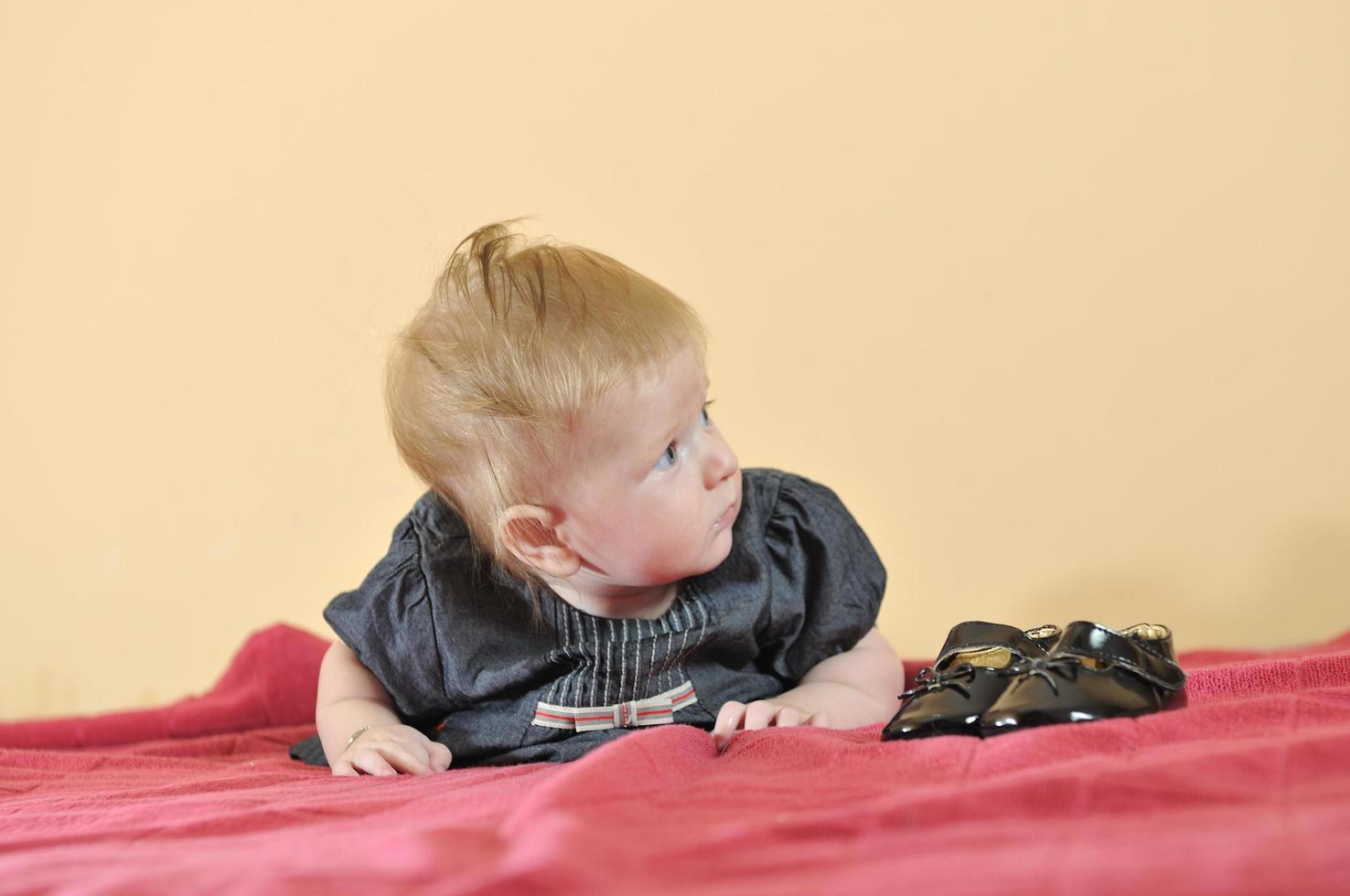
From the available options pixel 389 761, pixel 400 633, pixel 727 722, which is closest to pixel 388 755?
pixel 389 761

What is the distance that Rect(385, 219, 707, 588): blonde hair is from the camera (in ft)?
3.68

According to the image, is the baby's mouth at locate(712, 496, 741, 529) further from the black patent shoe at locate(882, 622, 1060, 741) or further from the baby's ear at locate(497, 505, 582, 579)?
the black patent shoe at locate(882, 622, 1060, 741)

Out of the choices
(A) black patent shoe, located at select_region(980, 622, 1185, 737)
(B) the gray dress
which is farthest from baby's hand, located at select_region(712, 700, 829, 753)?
(A) black patent shoe, located at select_region(980, 622, 1185, 737)

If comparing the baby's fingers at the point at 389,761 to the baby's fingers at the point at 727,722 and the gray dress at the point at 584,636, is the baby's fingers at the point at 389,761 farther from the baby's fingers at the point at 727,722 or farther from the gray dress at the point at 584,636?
the baby's fingers at the point at 727,722

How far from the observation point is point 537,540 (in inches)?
47.3

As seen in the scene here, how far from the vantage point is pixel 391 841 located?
2.12 feet

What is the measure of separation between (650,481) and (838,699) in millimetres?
270

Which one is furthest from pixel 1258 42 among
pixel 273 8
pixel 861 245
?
pixel 273 8

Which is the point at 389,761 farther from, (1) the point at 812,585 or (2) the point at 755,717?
(1) the point at 812,585

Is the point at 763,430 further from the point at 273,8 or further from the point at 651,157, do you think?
the point at 273,8

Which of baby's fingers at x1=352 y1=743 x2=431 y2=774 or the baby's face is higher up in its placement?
the baby's face

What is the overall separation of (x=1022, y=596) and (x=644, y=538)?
994 mm

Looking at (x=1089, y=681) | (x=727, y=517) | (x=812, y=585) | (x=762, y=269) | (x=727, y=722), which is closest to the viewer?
(x=1089, y=681)

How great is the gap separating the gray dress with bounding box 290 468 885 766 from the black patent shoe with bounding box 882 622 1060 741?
0.27m
